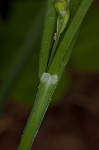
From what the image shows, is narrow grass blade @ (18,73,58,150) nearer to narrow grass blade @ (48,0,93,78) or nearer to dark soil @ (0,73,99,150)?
narrow grass blade @ (48,0,93,78)

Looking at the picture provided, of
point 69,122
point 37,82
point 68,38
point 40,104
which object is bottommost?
point 69,122

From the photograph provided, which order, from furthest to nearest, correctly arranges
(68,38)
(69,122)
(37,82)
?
(69,122)
(37,82)
(68,38)

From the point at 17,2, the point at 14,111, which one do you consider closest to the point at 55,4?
the point at 17,2

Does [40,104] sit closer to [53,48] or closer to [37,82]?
[53,48]

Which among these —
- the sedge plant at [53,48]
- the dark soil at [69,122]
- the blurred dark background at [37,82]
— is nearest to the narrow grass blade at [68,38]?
the sedge plant at [53,48]

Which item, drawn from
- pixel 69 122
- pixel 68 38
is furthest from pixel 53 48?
pixel 69 122

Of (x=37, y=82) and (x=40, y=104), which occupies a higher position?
(x=40, y=104)

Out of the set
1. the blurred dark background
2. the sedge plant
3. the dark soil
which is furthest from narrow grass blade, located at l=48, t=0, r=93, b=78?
the dark soil
